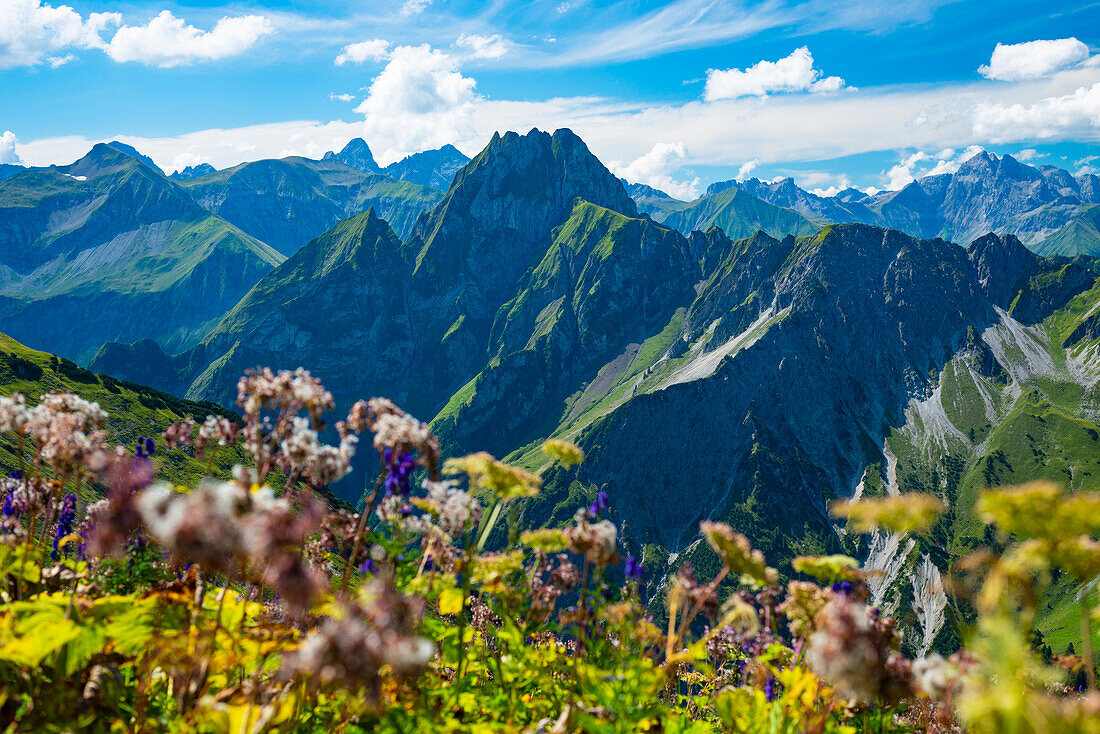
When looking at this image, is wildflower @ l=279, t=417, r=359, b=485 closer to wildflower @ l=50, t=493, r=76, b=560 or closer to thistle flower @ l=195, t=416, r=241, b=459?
thistle flower @ l=195, t=416, r=241, b=459

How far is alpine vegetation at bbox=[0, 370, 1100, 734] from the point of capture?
454 centimetres

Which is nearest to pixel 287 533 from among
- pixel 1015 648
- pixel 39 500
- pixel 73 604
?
pixel 73 604

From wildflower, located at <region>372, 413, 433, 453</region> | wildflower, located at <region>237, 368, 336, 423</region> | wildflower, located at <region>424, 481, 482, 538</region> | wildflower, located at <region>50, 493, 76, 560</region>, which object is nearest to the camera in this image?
wildflower, located at <region>237, 368, 336, 423</region>

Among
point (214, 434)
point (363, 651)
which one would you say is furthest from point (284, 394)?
point (363, 651)

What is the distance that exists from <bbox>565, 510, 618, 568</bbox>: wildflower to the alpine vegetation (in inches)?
1.6

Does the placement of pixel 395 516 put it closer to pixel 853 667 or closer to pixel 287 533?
pixel 287 533

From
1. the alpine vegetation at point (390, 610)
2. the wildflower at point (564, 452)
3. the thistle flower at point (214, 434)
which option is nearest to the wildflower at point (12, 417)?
the alpine vegetation at point (390, 610)

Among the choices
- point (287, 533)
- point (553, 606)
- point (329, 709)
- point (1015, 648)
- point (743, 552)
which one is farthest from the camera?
point (553, 606)

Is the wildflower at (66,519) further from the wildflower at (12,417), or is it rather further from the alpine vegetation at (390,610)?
the wildflower at (12,417)

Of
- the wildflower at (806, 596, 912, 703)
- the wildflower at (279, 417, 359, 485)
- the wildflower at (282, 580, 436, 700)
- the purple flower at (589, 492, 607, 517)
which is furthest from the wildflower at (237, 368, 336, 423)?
the wildflower at (806, 596, 912, 703)

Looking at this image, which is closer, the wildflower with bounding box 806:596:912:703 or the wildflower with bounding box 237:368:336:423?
the wildflower with bounding box 806:596:912:703

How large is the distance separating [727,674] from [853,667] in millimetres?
9161

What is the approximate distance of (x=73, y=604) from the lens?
20.4 ft

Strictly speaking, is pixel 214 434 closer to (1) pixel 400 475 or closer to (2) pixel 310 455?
(2) pixel 310 455
